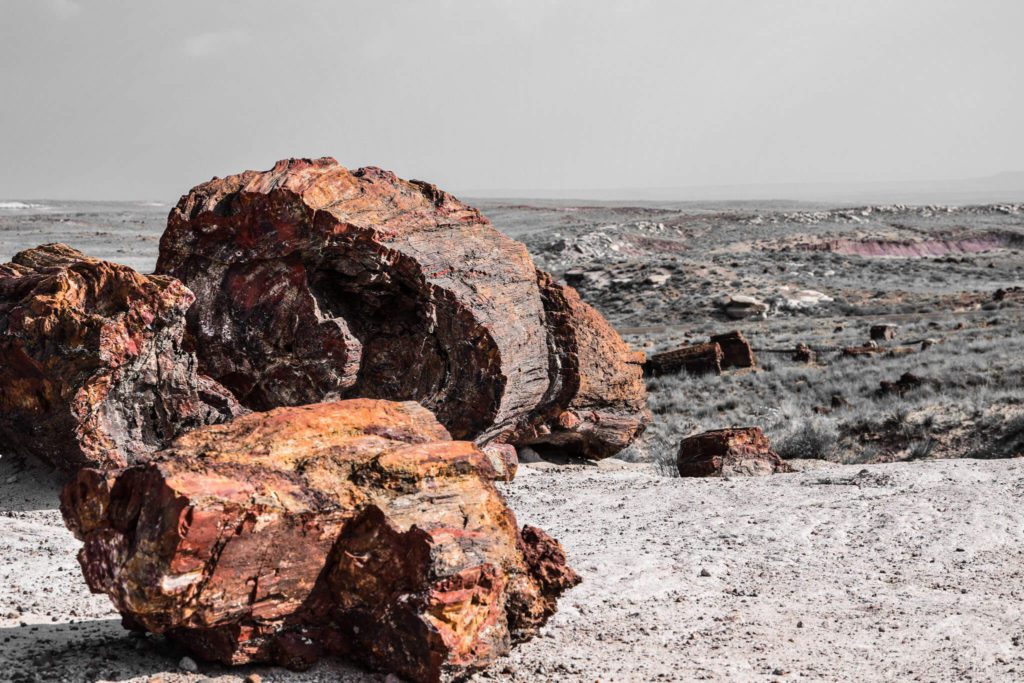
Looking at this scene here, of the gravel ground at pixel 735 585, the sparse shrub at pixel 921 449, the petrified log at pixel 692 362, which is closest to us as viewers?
the gravel ground at pixel 735 585

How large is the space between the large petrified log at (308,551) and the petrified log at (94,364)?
11.2 ft

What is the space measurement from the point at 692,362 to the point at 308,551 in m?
18.0

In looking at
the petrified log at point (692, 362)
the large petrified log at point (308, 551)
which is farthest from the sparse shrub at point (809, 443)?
the large petrified log at point (308, 551)

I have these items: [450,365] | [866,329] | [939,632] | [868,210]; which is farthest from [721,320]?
[868,210]

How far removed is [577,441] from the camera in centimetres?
1262

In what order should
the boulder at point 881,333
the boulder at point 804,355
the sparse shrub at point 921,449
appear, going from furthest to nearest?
the boulder at point 881,333 → the boulder at point 804,355 → the sparse shrub at point 921,449

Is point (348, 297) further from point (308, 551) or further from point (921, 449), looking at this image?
point (921, 449)

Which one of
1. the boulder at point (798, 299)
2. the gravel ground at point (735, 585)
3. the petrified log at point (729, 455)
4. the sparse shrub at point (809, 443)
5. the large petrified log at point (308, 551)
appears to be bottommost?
the sparse shrub at point (809, 443)

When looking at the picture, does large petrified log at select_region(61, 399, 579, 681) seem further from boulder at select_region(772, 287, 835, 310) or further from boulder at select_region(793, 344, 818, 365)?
boulder at select_region(772, 287, 835, 310)

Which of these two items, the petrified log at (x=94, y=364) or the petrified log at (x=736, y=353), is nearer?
the petrified log at (x=94, y=364)

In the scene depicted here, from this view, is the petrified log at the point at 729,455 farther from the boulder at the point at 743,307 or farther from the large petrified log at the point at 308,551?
the boulder at the point at 743,307

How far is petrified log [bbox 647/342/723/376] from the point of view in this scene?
866 inches

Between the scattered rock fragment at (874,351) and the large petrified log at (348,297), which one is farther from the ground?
the large petrified log at (348,297)

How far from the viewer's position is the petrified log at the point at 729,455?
11.6 meters
